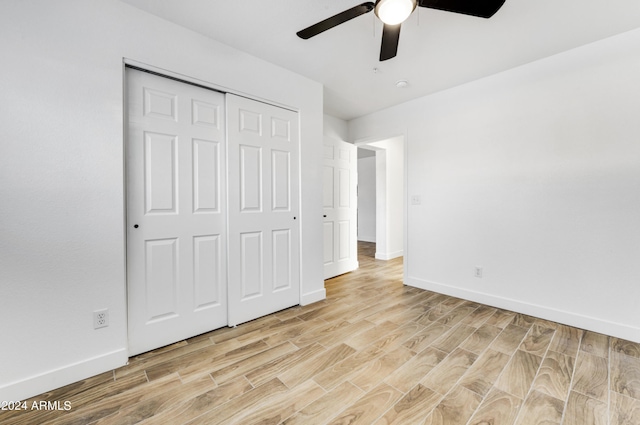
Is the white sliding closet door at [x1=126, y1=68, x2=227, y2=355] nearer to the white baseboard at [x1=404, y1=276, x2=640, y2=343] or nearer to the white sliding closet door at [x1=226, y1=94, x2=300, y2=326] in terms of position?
the white sliding closet door at [x1=226, y1=94, x2=300, y2=326]

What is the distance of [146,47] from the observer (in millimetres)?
1919

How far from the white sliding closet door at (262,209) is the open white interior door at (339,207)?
3.72 ft

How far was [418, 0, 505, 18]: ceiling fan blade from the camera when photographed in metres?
1.31

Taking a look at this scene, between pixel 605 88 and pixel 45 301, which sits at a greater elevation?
Answer: pixel 605 88

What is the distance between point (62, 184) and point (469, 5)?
2.53 metres

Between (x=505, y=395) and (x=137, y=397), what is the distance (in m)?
2.16

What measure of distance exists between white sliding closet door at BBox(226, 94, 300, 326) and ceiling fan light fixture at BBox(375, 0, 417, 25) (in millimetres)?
1474

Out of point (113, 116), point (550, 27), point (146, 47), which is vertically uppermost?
point (550, 27)

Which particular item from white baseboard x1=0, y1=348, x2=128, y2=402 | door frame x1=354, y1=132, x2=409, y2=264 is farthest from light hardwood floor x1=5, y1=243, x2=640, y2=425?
door frame x1=354, y1=132, x2=409, y2=264

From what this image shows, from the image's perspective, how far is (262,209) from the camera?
2.60 m

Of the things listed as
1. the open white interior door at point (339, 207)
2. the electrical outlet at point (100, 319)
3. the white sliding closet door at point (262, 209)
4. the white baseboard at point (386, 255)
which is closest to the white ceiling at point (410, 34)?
the white sliding closet door at point (262, 209)

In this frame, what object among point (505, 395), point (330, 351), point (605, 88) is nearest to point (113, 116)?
point (330, 351)

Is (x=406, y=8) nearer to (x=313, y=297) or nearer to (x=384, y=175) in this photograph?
(x=313, y=297)

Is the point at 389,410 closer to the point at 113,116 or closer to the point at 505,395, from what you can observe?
the point at 505,395
